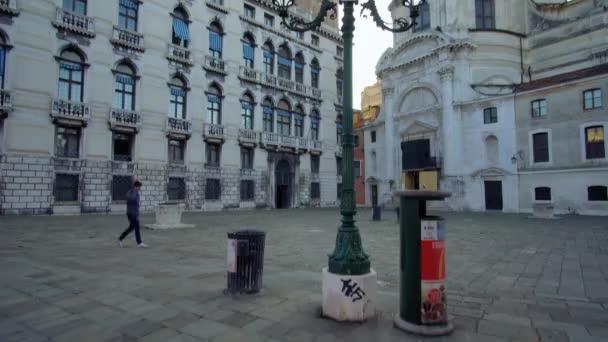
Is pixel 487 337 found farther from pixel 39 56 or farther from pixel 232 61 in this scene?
pixel 232 61

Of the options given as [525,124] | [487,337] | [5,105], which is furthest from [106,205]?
[525,124]

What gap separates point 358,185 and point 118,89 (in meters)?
27.4

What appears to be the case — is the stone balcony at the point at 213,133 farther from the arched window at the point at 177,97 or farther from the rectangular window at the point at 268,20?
the rectangular window at the point at 268,20

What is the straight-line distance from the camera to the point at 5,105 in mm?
17938

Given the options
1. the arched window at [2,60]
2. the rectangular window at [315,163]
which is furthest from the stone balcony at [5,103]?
the rectangular window at [315,163]

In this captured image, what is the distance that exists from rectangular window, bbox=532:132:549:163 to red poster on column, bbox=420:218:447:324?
1054 inches

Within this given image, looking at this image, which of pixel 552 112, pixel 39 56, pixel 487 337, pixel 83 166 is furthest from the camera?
pixel 552 112

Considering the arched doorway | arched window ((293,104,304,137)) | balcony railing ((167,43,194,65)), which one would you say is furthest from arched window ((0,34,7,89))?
arched window ((293,104,304,137))

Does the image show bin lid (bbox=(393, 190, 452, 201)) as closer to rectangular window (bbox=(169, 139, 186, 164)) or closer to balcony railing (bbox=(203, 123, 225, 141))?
rectangular window (bbox=(169, 139, 186, 164))

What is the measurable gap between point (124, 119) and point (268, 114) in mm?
12635

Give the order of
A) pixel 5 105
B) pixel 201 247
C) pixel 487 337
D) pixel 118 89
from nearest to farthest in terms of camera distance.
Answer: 1. pixel 487 337
2. pixel 201 247
3. pixel 5 105
4. pixel 118 89

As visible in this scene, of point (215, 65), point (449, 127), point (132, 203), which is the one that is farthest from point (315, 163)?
point (132, 203)

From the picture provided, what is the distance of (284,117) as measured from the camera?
1289 inches

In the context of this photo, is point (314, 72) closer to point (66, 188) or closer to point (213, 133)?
point (213, 133)
